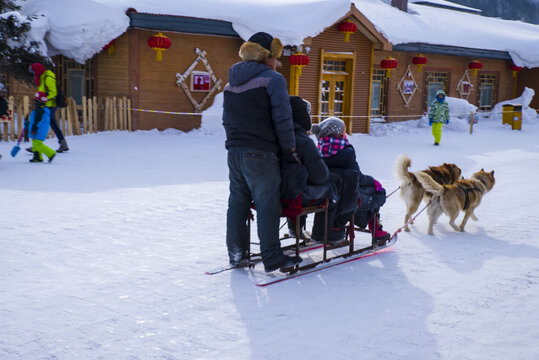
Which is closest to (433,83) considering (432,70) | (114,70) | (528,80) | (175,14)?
(432,70)

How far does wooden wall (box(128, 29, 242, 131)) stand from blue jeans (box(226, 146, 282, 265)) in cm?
1080

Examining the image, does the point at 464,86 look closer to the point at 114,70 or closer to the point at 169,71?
the point at 169,71

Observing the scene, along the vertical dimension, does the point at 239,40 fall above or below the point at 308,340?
above

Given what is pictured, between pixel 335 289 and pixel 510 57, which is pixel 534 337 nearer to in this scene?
pixel 335 289

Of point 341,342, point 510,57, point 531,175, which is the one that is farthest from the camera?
point 510,57

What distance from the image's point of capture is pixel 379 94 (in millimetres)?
21562

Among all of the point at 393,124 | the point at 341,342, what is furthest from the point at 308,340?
the point at 393,124

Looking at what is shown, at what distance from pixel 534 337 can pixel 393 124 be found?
17.4 meters

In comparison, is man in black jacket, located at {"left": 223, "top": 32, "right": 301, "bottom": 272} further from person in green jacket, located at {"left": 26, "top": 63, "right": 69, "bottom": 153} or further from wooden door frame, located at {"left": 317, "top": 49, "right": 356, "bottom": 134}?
wooden door frame, located at {"left": 317, "top": 49, "right": 356, "bottom": 134}

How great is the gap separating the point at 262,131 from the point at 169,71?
11517 mm

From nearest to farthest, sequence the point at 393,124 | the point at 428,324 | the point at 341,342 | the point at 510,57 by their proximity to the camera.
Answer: the point at 341,342
the point at 428,324
the point at 393,124
the point at 510,57

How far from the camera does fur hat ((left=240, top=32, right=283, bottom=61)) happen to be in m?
4.36

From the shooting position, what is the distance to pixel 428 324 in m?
3.76

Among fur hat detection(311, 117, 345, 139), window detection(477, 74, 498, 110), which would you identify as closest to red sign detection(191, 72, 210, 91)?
fur hat detection(311, 117, 345, 139)
